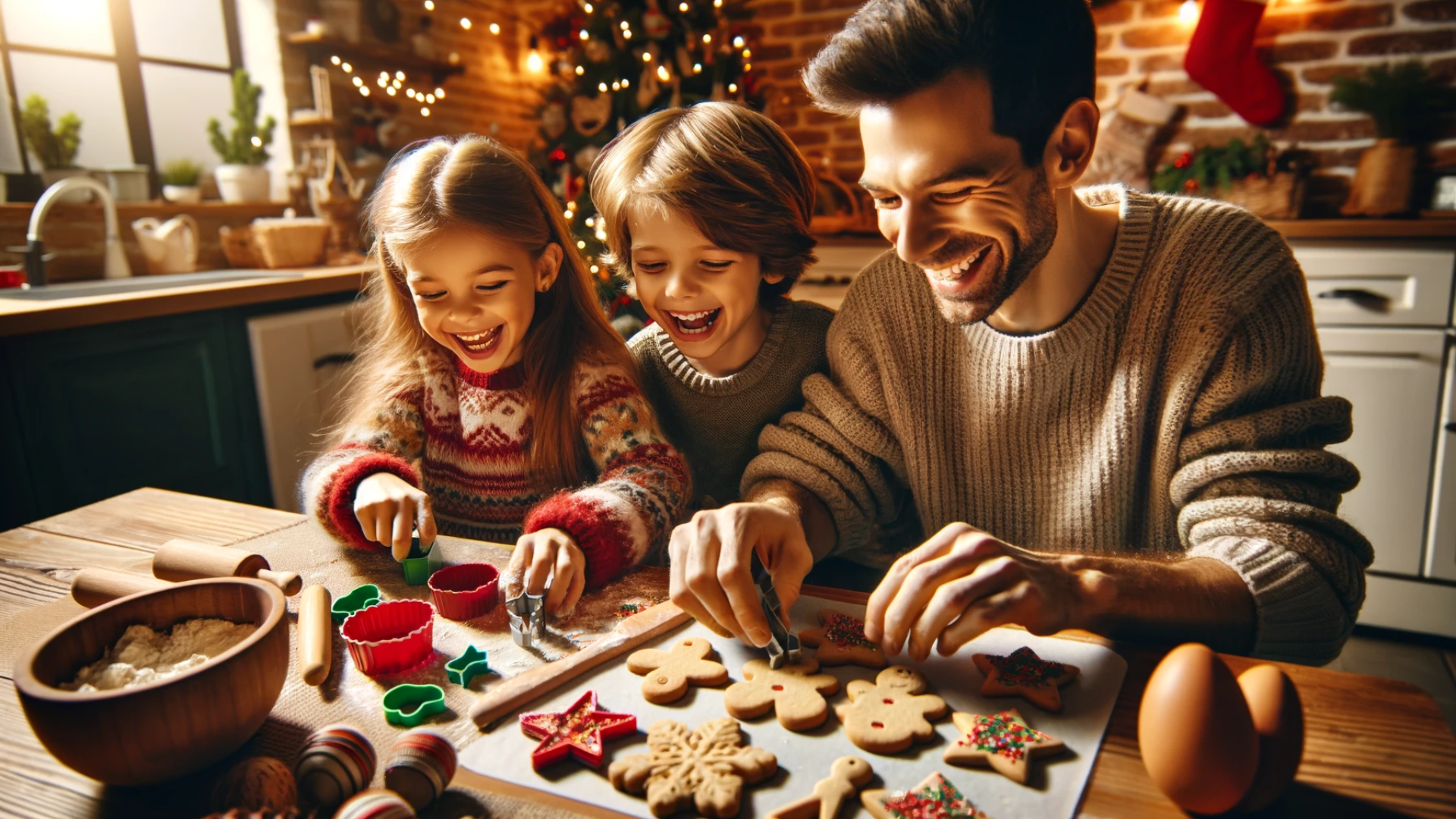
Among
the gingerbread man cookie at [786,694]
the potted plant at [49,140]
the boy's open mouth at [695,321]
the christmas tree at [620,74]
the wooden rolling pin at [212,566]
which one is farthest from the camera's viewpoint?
the christmas tree at [620,74]

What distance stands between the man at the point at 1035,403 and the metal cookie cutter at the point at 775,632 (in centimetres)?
2

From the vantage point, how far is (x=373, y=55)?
3.90 m

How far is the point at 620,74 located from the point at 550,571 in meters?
2.70

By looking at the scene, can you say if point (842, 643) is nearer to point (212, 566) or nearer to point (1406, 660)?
point (212, 566)

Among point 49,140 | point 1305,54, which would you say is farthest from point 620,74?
point 1305,54

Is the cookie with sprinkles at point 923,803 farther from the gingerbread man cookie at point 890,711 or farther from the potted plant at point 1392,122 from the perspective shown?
the potted plant at point 1392,122

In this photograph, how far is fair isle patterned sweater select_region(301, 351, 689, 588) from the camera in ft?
3.42

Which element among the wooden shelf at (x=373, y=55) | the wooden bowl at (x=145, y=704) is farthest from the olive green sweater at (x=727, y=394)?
the wooden shelf at (x=373, y=55)

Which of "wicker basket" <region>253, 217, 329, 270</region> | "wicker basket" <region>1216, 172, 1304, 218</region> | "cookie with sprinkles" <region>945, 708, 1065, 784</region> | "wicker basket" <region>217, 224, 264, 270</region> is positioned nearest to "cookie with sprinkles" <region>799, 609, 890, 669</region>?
"cookie with sprinkles" <region>945, 708, 1065, 784</region>

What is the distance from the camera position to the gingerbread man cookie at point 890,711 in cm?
62

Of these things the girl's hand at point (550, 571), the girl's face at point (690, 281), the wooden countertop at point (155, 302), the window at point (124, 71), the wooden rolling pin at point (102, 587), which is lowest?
the girl's hand at point (550, 571)

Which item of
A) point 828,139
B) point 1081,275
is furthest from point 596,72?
point 1081,275

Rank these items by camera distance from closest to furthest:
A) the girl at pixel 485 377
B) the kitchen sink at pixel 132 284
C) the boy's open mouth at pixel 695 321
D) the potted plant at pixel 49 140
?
1. the girl at pixel 485 377
2. the boy's open mouth at pixel 695 321
3. the kitchen sink at pixel 132 284
4. the potted plant at pixel 49 140

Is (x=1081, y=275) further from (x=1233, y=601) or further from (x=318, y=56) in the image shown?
(x=318, y=56)
